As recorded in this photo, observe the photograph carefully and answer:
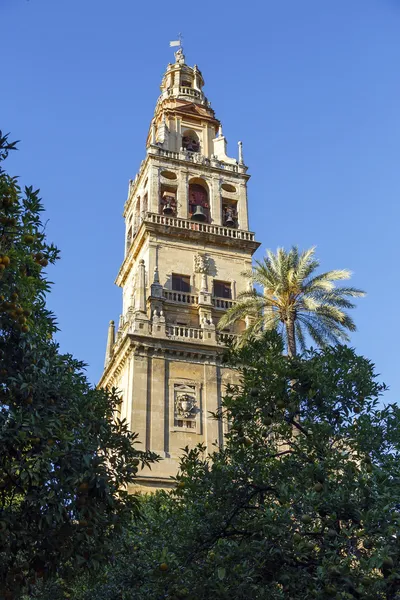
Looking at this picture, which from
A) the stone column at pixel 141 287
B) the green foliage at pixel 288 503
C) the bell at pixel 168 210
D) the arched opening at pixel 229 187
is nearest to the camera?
the green foliage at pixel 288 503

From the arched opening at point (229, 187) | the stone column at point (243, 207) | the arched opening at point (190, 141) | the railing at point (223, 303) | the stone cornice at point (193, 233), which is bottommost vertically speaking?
the railing at point (223, 303)

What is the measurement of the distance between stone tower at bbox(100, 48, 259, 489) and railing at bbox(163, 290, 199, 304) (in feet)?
0.19

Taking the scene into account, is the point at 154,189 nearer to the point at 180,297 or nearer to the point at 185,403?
the point at 180,297

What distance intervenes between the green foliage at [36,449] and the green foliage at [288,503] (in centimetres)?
155

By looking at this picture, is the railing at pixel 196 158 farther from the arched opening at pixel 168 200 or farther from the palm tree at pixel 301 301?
the palm tree at pixel 301 301

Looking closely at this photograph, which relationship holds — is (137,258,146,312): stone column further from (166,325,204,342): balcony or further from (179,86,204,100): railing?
(179,86,204,100): railing

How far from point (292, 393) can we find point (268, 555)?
10.2 feet

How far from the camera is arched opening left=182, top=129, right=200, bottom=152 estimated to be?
4459 centimetres

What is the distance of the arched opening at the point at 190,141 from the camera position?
146 ft

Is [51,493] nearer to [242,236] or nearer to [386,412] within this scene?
[386,412]

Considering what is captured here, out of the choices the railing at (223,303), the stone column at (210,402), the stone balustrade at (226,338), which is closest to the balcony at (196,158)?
the railing at (223,303)

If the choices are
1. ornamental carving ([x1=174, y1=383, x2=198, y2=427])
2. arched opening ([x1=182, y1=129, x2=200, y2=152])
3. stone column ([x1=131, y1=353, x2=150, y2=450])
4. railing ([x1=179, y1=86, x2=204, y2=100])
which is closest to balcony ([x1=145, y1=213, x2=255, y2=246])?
arched opening ([x1=182, y1=129, x2=200, y2=152])

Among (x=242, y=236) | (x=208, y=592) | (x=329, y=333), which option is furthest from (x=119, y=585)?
(x=242, y=236)

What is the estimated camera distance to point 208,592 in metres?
10.9
